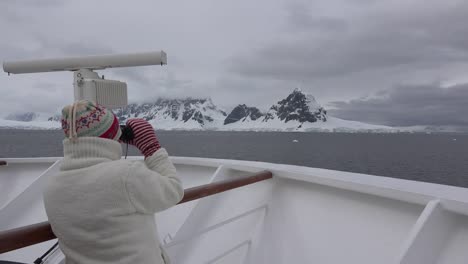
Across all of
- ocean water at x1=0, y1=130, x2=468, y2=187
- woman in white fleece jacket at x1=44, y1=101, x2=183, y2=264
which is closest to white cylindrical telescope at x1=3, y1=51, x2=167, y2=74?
woman in white fleece jacket at x1=44, y1=101, x2=183, y2=264

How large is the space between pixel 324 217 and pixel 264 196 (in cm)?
55

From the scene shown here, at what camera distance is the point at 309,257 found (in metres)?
1.95

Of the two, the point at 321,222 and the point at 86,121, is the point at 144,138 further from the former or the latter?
the point at 321,222

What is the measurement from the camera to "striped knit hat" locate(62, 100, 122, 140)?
3.17 feet

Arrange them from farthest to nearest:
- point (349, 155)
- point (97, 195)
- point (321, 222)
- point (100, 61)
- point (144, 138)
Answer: point (349, 155) → point (321, 222) → point (100, 61) → point (144, 138) → point (97, 195)

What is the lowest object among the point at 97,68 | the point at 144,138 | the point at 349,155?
the point at 349,155

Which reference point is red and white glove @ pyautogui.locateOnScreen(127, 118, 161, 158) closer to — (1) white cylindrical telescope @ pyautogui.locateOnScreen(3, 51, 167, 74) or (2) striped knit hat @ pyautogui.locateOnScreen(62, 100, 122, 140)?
(2) striped knit hat @ pyautogui.locateOnScreen(62, 100, 122, 140)

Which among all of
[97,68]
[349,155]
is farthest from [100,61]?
[349,155]

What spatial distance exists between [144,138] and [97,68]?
72 centimetres

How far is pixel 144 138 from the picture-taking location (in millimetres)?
1203

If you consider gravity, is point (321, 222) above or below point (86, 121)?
below

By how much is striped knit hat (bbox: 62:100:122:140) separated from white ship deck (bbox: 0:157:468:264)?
0.94 m

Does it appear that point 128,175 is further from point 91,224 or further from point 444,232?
point 444,232

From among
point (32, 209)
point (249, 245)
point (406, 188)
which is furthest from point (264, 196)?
point (32, 209)
